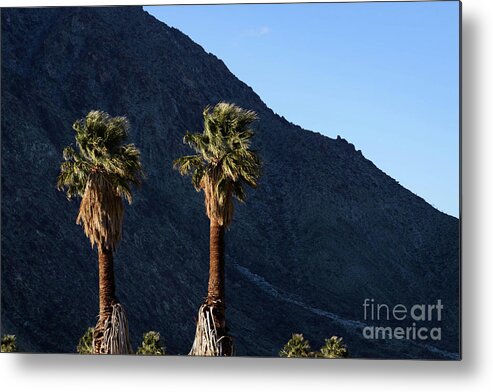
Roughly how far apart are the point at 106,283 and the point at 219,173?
222cm

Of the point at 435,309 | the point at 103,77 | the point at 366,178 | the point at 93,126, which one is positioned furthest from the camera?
the point at 103,77

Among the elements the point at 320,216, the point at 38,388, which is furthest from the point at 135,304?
the point at 320,216

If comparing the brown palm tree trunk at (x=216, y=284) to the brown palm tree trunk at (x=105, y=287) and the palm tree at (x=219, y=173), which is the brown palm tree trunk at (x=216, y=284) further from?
the brown palm tree trunk at (x=105, y=287)

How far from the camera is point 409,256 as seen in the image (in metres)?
18.2

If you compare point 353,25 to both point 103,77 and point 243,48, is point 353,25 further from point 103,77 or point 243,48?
point 103,77

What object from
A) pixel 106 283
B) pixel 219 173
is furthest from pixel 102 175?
pixel 219 173

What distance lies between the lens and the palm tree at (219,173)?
17.1 meters

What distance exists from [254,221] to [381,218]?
2.50 m

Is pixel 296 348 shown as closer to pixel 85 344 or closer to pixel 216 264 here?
pixel 216 264

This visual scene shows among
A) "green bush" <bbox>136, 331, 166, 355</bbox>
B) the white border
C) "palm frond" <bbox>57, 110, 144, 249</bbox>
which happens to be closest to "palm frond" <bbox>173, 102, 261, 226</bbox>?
"palm frond" <bbox>57, 110, 144, 249</bbox>

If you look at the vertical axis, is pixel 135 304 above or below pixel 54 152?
below

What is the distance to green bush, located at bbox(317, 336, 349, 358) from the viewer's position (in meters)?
16.3

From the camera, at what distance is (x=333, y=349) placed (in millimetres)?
16453

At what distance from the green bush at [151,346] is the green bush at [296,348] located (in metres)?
1.66
